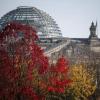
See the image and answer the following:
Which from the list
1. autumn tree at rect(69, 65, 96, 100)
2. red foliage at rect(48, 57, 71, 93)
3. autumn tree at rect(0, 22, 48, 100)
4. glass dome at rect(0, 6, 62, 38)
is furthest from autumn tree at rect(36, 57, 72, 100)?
glass dome at rect(0, 6, 62, 38)

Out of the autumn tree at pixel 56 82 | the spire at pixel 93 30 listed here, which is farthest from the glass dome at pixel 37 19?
the autumn tree at pixel 56 82

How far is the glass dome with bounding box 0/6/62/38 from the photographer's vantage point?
427 feet

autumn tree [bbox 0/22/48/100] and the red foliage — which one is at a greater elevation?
autumn tree [bbox 0/22/48/100]

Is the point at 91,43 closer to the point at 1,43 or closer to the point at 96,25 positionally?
the point at 96,25

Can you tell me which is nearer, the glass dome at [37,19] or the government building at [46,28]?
the government building at [46,28]

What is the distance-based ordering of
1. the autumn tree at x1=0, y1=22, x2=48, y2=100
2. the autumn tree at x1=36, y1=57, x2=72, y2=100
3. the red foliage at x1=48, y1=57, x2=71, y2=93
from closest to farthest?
1. the autumn tree at x1=0, y1=22, x2=48, y2=100
2. the autumn tree at x1=36, y1=57, x2=72, y2=100
3. the red foliage at x1=48, y1=57, x2=71, y2=93

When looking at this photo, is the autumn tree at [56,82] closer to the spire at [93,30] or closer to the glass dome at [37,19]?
the spire at [93,30]

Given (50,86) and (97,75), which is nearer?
(50,86)

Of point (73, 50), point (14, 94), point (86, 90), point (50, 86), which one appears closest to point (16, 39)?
point (14, 94)

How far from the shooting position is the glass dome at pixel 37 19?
130 meters

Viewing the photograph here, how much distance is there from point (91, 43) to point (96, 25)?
14.6 feet

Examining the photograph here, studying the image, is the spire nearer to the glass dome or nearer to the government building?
the government building

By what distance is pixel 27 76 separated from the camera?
40.4 metres

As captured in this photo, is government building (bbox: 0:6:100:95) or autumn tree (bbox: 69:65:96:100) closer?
autumn tree (bbox: 69:65:96:100)
